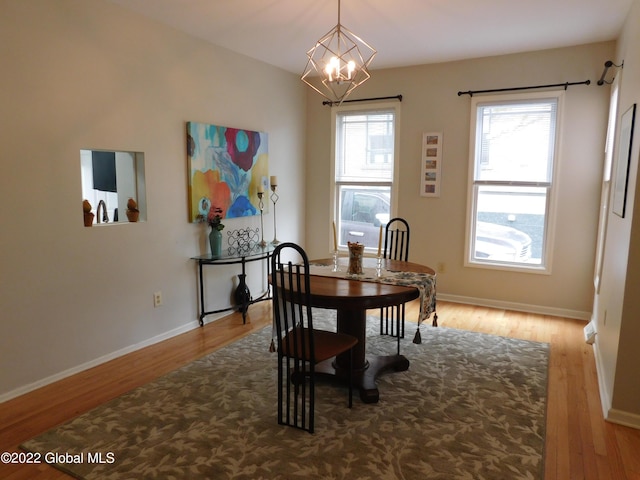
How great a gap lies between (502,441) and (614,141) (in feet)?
8.35

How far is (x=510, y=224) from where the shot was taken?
15.1 feet

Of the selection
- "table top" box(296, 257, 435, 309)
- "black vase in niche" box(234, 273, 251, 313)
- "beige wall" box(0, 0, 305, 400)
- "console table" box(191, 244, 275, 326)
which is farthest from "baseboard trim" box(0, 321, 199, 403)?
"table top" box(296, 257, 435, 309)

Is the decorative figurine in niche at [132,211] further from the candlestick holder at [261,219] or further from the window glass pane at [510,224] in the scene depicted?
the window glass pane at [510,224]

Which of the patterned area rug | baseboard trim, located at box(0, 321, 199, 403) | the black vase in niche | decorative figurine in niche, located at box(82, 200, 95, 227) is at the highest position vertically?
decorative figurine in niche, located at box(82, 200, 95, 227)

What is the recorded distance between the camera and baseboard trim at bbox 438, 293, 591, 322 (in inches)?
172

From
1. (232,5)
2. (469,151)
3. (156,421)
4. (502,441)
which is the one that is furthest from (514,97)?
(156,421)

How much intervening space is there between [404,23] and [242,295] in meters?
2.75

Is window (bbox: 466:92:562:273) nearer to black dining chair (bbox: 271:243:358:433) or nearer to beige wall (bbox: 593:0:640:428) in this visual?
beige wall (bbox: 593:0:640:428)

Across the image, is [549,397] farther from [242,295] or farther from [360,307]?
[242,295]

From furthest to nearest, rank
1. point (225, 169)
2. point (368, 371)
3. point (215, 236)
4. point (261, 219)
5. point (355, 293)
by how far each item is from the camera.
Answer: point (261, 219) → point (225, 169) → point (215, 236) → point (368, 371) → point (355, 293)

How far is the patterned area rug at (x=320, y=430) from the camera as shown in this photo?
209cm

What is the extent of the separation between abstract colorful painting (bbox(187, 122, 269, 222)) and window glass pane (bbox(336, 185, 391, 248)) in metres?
1.12

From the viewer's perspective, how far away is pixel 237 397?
2760 millimetres

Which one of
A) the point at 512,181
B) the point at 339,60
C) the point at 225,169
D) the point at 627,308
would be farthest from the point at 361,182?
the point at 627,308
